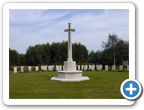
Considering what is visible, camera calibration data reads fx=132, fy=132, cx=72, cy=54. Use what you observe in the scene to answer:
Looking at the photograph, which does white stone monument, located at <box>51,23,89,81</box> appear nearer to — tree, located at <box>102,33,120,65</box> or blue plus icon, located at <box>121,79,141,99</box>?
blue plus icon, located at <box>121,79,141,99</box>

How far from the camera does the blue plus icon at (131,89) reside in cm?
369

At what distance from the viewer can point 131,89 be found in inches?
148

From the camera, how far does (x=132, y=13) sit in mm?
4508

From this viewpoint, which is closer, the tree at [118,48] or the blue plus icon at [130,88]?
the blue plus icon at [130,88]

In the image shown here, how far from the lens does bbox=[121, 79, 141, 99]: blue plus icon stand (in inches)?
145

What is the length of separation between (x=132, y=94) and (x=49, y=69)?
18653 mm

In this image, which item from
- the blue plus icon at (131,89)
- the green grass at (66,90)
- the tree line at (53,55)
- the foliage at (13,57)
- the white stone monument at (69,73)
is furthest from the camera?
the tree line at (53,55)

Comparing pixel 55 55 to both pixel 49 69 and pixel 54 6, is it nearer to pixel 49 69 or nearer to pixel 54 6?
pixel 49 69

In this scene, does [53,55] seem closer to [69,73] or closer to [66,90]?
[69,73]

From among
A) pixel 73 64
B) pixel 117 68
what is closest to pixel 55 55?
pixel 117 68

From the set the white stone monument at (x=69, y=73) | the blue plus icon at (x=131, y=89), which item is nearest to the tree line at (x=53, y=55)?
the white stone monument at (x=69, y=73)

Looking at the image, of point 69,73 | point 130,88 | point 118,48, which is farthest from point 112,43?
point 130,88

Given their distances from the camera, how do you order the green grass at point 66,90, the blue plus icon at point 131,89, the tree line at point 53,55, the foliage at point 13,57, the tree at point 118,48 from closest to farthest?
the blue plus icon at point 131,89 < the green grass at point 66,90 < the tree at point 118,48 < the foliage at point 13,57 < the tree line at point 53,55

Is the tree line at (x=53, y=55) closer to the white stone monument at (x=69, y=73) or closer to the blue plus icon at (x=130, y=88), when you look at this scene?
the white stone monument at (x=69, y=73)
